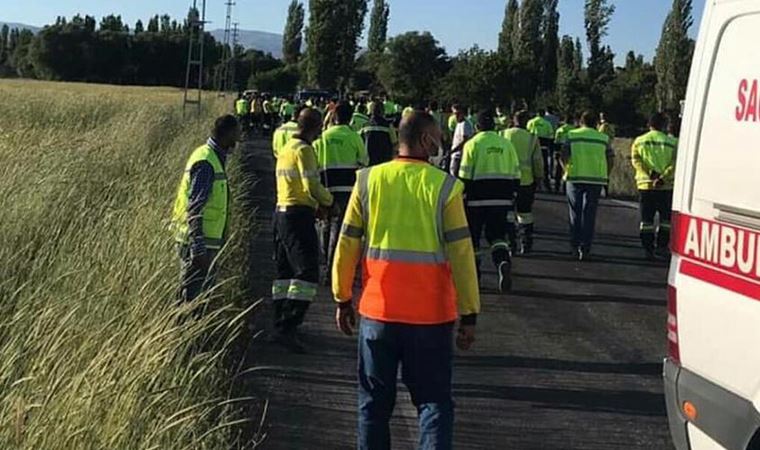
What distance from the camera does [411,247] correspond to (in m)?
5.19

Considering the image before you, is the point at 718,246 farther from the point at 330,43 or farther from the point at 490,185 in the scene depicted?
the point at 330,43

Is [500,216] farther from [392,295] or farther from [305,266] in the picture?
[392,295]

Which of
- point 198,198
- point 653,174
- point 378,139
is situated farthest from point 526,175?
point 198,198

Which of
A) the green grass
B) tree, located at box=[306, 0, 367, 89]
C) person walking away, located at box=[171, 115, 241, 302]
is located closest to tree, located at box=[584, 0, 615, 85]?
tree, located at box=[306, 0, 367, 89]

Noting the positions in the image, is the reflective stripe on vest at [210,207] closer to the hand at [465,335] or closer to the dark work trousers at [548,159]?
the hand at [465,335]

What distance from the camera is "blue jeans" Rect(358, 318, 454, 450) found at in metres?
5.05

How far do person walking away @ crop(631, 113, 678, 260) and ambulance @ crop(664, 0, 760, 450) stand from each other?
30.6 ft

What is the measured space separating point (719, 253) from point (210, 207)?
4.21 metres

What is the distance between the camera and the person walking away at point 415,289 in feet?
16.7

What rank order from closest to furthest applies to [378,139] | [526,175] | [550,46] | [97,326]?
[97,326]
[526,175]
[378,139]
[550,46]

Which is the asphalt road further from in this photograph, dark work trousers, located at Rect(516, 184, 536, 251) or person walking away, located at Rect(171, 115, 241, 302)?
dark work trousers, located at Rect(516, 184, 536, 251)

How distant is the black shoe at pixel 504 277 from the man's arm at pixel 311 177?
2921 millimetres

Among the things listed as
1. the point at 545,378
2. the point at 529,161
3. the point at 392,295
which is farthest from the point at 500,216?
the point at 392,295

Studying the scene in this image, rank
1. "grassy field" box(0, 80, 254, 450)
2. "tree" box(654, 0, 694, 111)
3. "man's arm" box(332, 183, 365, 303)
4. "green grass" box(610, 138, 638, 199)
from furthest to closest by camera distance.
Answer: "tree" box(654, 0, 694, 111) → "green grass" box(610, 138, 638, 199) → "man's arm" box(332, 183, 365, 303) → "grassy field" box(0, 80, 254, 450)
